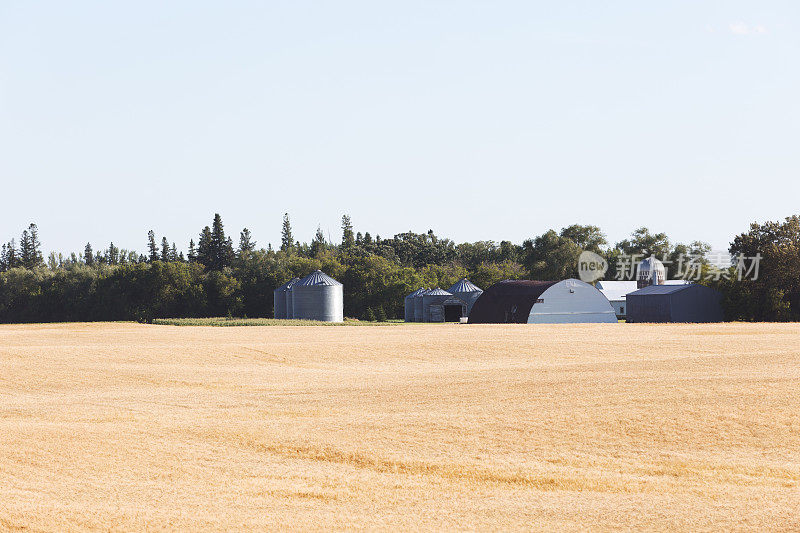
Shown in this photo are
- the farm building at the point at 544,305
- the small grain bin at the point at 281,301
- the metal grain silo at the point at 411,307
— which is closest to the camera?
the farm building at the point at 544,305

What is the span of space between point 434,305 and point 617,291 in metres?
37.2

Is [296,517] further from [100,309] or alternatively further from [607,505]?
[100,309]

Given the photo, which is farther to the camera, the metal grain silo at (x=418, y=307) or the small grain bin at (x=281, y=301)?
the small grain bin at (x=281, y=301)

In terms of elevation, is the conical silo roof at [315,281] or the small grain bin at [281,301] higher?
the conical silo roof at [315,281]

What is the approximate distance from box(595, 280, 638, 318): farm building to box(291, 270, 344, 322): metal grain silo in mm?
40964

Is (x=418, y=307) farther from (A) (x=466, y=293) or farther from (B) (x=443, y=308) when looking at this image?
(A) (x=466, y=293)

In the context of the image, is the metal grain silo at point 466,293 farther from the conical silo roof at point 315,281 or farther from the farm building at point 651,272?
the farm building at point 651,272

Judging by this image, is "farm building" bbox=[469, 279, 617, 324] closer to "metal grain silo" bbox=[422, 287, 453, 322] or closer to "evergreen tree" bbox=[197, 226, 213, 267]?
"metal grain silo" bbox=[422, 287, 453, 322]

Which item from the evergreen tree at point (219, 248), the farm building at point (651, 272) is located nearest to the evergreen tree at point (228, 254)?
the evergreen tree at point (219, 248)

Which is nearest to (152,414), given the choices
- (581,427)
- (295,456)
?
(295,456)

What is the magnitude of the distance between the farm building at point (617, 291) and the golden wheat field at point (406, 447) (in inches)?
3250

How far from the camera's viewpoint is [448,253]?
192 metres

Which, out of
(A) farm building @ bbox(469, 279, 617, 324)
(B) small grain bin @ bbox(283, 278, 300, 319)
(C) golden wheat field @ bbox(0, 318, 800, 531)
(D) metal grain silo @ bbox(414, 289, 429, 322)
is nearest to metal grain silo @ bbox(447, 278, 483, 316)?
(D) metal grain silo @ bbox(414, 289, 429, 322)

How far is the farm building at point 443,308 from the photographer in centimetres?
9806
